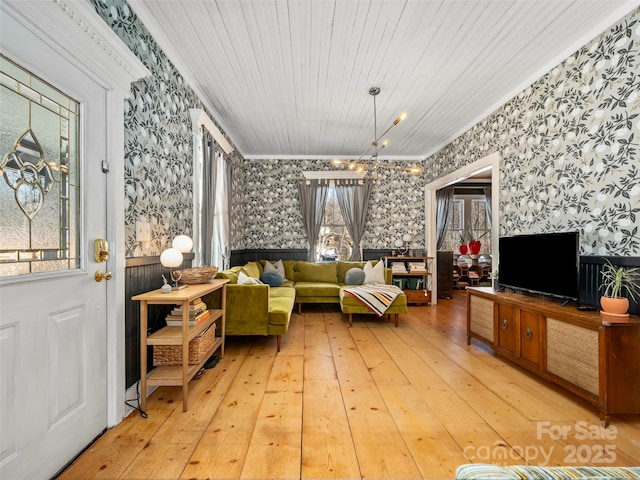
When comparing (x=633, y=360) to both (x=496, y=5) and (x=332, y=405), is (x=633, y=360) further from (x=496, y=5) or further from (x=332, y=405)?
(x=496, y=5)

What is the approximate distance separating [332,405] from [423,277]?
4.15 metres

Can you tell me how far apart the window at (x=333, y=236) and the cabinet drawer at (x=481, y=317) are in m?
3.05

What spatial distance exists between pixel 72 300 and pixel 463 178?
493cm

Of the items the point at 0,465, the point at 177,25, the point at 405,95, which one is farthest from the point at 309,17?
the point at 0,465

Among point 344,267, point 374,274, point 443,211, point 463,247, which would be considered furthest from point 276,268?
point 463,247

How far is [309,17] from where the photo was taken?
2285mm

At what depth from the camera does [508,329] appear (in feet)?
9.27

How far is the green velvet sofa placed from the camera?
326 centimetres

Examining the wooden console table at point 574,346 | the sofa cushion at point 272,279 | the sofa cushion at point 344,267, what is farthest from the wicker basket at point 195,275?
the sofa cushion at point 344,267

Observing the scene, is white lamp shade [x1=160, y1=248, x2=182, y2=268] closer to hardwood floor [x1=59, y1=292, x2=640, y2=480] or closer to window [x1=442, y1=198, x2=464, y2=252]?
hardwood floor [x1=59, y1=292, x2=640, y2=480]

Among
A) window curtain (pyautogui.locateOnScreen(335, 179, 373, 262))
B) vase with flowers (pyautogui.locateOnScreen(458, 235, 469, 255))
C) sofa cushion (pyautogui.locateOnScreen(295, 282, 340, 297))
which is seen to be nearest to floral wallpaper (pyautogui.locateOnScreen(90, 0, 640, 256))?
sofa cushion (pyautogui.locateOnScreen(295, 282, 340, 297))

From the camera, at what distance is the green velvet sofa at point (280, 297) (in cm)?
326

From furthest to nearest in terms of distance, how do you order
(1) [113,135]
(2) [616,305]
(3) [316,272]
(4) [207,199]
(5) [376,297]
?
(3) [316,272], (5) [376,297], (4) [207,199], (2) [616,305], (1) [113,135]

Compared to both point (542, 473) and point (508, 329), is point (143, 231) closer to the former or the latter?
point (542, 473)
